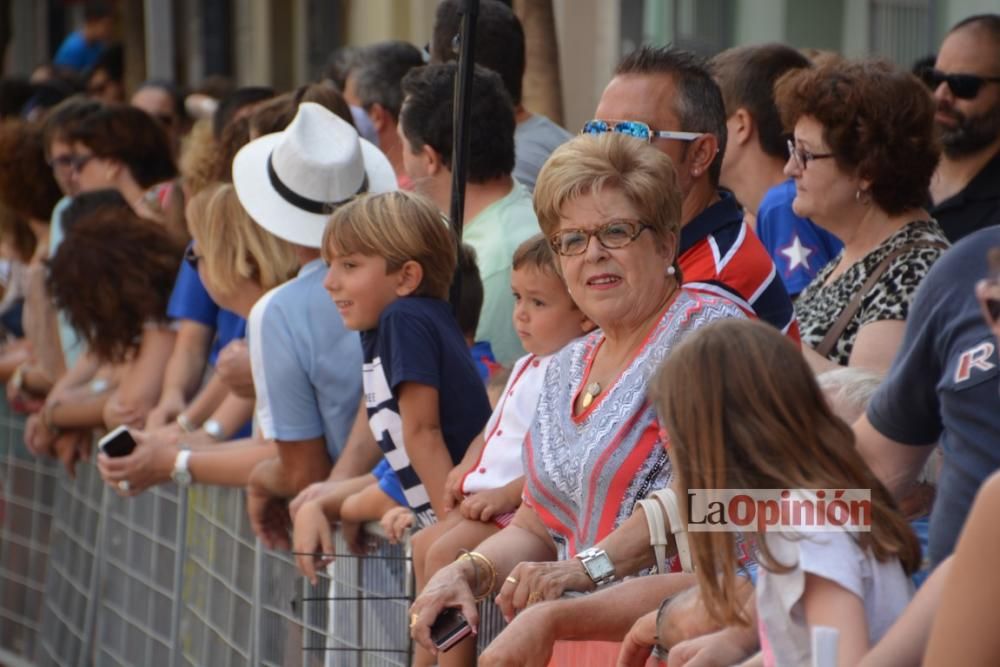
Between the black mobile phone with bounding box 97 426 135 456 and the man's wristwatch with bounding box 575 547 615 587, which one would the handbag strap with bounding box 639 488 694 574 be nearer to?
the man's wristwatch with bounding box 575 547 615 587

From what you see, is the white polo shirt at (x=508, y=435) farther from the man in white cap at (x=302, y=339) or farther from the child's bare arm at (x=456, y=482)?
the man in white cap at (x=302, y=339)

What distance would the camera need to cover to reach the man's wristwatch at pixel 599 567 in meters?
3.96

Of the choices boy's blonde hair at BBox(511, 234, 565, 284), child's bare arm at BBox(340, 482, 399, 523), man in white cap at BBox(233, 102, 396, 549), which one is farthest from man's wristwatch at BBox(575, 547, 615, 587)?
man in white cap at BBox(233, 102, 396, 549)

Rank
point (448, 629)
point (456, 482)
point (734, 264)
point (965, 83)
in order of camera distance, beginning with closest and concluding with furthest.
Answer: point (448, 629) → point (734, 264) → point (456, 482) → point (965, 83)

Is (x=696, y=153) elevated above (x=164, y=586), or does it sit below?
above

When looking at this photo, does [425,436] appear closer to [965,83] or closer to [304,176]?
[304,176]

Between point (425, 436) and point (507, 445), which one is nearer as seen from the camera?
point (507, 445)

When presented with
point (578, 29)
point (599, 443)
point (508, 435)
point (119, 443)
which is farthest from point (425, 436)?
point (578, 29)

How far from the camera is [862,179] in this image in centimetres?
526

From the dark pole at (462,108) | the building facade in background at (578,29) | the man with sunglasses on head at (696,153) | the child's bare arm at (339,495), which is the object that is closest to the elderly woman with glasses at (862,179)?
the man with sunglasses on head at (696,153)

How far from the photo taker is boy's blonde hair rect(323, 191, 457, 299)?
208 inches

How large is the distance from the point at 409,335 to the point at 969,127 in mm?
2379

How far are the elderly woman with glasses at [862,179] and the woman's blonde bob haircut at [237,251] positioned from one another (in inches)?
74.3

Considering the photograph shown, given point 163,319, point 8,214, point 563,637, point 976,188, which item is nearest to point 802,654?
point 563,637
